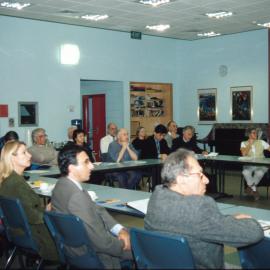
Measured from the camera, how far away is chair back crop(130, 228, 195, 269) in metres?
2.12

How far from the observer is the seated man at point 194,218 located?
2227mm

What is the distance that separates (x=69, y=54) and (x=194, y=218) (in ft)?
27.3

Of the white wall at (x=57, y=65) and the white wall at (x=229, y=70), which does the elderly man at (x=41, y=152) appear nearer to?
the white wall at (x=57, y=65)

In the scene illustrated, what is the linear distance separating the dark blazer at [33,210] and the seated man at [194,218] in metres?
1.06

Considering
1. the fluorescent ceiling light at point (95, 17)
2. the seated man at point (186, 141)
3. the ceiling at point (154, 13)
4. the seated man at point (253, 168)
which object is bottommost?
the seated man at point (253, 168)

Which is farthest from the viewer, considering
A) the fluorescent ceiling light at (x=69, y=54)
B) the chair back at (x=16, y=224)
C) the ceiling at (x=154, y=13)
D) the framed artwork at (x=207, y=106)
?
the framed artwork at (x=207, y=106)

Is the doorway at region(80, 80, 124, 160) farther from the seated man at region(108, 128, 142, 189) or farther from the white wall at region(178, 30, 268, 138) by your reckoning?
the seated man at region(108, 128, 142, 189)

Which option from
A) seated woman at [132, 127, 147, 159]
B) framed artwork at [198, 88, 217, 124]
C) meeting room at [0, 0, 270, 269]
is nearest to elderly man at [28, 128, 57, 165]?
meeting room at [0, 0, 270, 269]

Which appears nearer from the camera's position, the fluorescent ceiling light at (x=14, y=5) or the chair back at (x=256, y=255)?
the chair back at (x=256, y=255)

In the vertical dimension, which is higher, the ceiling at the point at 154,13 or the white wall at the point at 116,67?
the ceiling at the point at 154,13

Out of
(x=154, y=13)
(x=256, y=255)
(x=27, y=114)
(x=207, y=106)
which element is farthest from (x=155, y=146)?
(x=256, y=255)

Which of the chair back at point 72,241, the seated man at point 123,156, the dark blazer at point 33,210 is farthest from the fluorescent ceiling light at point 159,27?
the chair back at point 72,241

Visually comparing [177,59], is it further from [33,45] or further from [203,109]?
[33,45]

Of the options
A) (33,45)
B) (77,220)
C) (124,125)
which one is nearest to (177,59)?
(124,125)
